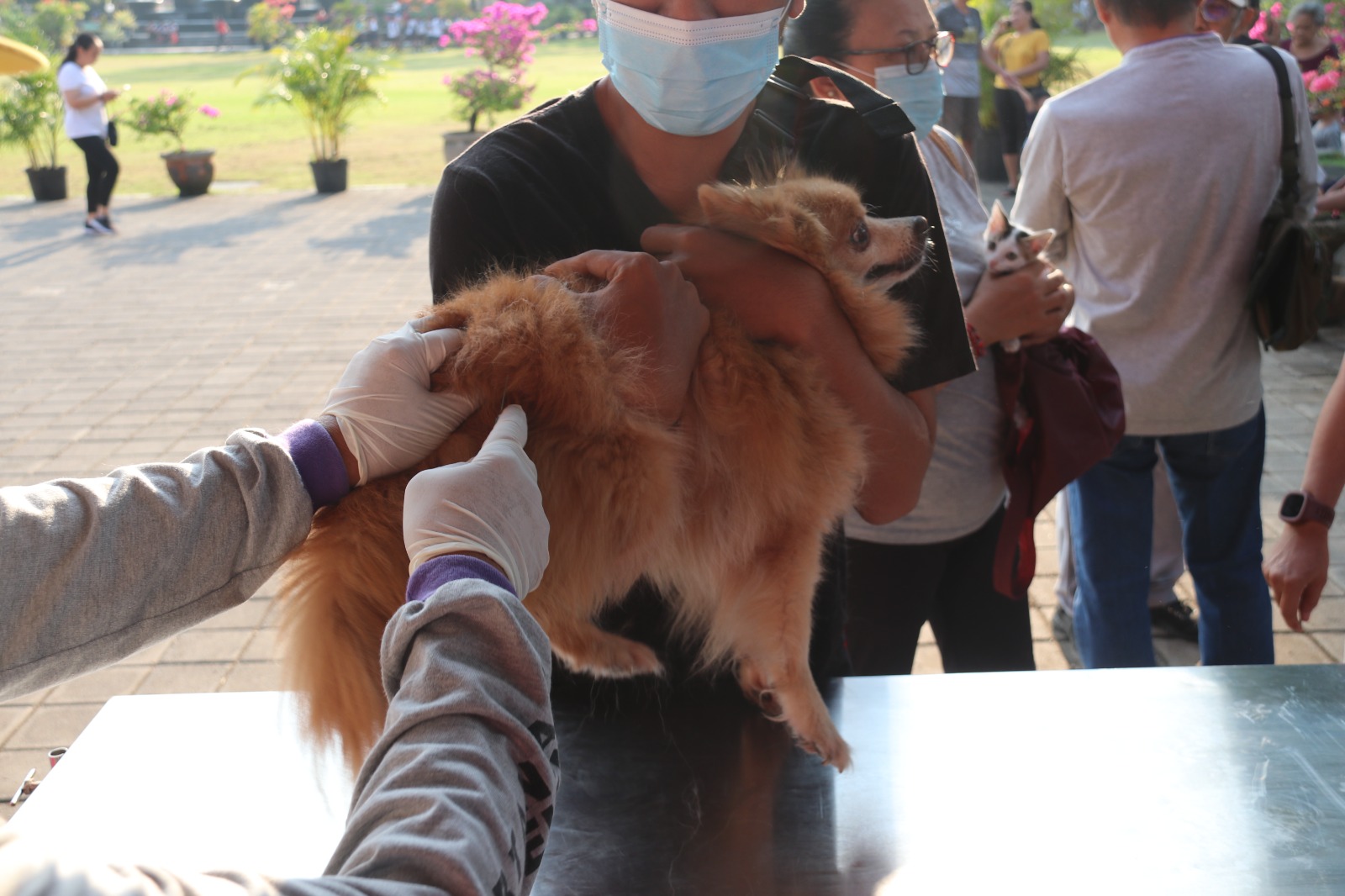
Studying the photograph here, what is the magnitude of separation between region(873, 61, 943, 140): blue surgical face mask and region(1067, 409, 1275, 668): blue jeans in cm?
142

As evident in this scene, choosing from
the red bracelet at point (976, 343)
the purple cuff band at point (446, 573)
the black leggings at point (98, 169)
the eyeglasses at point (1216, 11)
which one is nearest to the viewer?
the purple cuff band at point (446, 573)

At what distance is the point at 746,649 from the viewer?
2.23m

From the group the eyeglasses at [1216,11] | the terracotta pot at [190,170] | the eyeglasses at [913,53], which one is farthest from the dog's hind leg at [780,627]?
the terracotta pot at [190,170]

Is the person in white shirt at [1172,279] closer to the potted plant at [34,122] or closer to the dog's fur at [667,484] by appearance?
the dog's fur at [667,484]

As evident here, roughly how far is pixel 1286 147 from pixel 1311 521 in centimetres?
178

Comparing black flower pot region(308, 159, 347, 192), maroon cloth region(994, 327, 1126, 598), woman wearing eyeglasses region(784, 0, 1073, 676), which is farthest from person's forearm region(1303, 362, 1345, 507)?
black flower pot region(308, 159, 347, 192)

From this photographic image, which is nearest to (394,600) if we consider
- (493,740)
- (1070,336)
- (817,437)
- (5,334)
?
(493,740)

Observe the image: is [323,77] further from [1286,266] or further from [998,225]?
[1286,266]

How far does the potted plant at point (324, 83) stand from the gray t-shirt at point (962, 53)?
33.1 feet

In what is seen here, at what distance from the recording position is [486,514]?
4.41ft

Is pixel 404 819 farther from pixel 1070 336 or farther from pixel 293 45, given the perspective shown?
pixel 293 45

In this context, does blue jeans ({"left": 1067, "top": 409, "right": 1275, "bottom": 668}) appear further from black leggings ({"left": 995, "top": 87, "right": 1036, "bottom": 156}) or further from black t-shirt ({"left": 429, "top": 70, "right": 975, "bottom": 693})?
black leggings ({"left": 995, "top": 87, "right": 1036, "bottom": 156})

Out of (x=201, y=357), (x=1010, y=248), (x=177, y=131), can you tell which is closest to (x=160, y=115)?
(x=177, y=131)

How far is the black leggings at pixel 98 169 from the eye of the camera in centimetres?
1363
